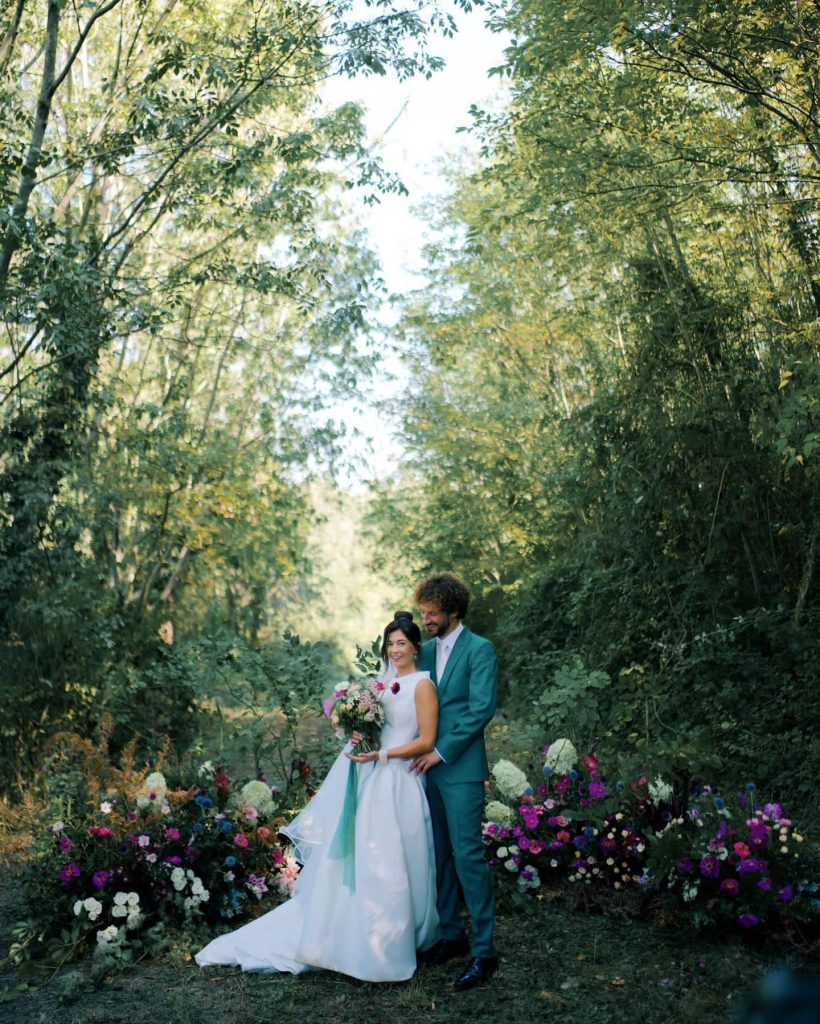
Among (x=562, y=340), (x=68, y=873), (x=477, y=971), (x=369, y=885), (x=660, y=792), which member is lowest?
(x=477, y=971)

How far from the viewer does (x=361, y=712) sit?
506 centimetres

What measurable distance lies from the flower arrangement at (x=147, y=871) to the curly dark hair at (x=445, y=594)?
80.0 inches

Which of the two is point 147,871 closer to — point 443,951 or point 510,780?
point 443,951

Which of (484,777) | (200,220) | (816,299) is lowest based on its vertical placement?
(484,777)

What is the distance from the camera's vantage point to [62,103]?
12328 millimetres

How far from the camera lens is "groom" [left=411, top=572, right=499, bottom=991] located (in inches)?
189

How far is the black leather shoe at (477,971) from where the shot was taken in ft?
15.7

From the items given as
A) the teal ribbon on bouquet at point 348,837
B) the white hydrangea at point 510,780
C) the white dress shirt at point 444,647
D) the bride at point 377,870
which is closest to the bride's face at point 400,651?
the bride at point 377,870

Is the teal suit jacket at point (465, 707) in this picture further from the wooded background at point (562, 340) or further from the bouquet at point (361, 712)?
the wooded background at point (562, 340)

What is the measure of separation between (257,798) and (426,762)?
6.22 ft

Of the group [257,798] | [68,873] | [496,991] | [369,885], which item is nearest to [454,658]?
[369,885]

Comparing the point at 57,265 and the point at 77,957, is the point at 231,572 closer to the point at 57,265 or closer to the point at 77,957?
the point at 57,265

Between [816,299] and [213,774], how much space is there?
6.08 meters

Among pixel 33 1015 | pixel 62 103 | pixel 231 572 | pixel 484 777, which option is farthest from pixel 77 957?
pixel 231 572
